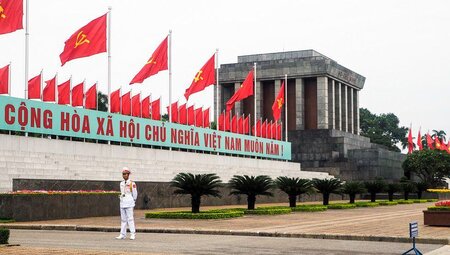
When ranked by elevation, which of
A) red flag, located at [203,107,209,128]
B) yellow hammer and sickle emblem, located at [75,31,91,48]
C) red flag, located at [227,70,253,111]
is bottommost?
red flag, located at [203,107,209,128]

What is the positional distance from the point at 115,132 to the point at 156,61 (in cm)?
501

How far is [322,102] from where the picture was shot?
79562 millimetres

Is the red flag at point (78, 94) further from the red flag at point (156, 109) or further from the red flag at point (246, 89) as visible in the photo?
the red flag at point (246, 89)

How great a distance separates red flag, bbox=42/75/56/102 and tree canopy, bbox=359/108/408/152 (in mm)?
88985

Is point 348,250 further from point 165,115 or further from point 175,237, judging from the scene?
point 165,115

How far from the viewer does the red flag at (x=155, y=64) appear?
1618 inches

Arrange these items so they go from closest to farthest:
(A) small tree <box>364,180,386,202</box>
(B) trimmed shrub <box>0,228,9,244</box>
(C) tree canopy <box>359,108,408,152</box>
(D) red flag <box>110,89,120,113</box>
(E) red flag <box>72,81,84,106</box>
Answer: (B) trimmed shrub <box>0,228,9,244</box>
(E) red flag <box>72,81,84,106</box>
(D) red flag <box>110,89,120,113</box>
(A) small tree <box>364,180,386,202</box>
(C) tree canopy <box>359,108,408,152</box>

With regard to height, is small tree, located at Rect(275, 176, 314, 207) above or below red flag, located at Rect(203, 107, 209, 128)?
below

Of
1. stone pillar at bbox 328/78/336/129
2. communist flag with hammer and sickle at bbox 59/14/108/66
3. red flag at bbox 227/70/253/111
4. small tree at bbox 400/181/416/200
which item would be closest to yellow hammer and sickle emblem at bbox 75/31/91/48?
communist flag with hammer and sickle at bbox 59/14/108/66

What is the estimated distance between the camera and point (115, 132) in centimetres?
4094

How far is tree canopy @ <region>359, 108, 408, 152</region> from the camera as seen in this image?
12475 cm

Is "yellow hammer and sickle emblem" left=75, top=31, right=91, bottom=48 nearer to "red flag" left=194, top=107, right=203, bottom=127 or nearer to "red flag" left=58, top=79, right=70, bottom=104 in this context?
"red flag" left=58, top=79, right=70, bottom=104

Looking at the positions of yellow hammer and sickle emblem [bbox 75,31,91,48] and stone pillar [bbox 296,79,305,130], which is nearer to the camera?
yellow hammer and sickle emblem [bbox 75,31,91,48]

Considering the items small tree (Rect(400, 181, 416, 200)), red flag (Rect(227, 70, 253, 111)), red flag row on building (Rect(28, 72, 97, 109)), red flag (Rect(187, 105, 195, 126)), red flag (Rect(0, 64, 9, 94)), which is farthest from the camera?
small tree (Rect(400, 181, 416, 200))
